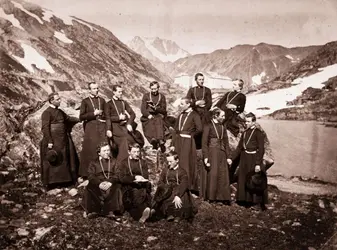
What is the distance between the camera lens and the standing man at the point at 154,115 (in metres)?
5.66

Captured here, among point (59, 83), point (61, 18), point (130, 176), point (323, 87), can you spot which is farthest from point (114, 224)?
point (323, 87)

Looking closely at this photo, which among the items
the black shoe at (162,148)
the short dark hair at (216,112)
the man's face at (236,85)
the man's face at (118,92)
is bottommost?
the black shoe at (162,148)

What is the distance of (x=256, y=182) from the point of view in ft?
17.0

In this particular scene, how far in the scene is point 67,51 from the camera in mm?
6926

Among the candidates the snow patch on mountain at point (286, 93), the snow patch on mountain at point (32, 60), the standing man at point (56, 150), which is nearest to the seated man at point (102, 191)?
the standing man at point (56, 150)

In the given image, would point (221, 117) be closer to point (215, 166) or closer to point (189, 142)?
point (189, 142)

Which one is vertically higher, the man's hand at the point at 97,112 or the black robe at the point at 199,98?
the black robe at the point at 199,98

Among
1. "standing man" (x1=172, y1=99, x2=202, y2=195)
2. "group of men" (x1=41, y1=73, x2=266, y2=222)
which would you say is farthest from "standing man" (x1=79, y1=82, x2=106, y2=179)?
"standing man" (x1=172, y1=99, x2=202, y2=195)

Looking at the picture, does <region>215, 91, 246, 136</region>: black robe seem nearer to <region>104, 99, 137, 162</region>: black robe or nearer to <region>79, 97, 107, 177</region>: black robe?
<region>104, 99, 137, 162</region>: black robe

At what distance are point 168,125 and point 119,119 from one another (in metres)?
0.78

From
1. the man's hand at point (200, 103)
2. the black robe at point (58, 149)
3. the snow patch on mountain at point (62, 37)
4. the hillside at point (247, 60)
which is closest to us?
the black robe at point (58, 149)

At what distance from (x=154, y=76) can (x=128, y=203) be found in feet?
10.5

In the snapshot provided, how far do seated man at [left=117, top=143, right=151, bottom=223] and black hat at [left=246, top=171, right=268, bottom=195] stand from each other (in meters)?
1.45

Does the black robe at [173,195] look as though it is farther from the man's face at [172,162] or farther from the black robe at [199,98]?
the black robe at [199,98]
